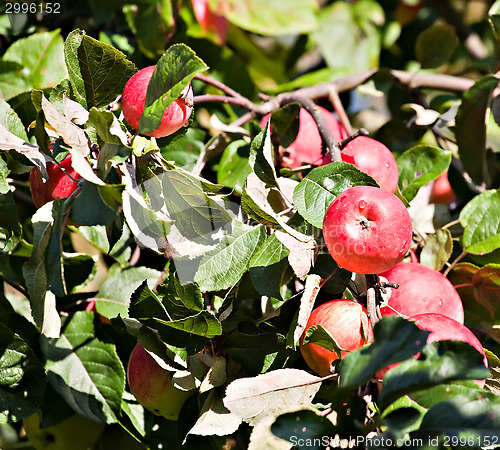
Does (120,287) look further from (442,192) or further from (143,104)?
(442,192)

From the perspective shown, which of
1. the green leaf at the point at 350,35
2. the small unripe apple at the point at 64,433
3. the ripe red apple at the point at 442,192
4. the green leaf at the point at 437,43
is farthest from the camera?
the green leaf at the point at 350,35

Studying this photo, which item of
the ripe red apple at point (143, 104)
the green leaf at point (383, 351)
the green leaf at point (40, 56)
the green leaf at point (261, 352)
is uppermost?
the ripe red apple at point (143, 104)

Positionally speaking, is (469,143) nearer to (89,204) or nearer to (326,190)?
(326,190)

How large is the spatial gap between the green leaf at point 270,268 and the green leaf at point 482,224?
0.34 meters

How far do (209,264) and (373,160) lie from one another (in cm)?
29

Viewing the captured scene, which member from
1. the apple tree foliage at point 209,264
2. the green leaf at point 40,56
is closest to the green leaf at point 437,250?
the apple tree foliage at point 209,264

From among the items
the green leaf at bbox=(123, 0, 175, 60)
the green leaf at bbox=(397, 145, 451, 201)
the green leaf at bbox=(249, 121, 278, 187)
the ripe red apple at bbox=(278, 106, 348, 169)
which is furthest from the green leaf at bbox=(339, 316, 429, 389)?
the green leaf at bbox=(123, 0, 175, 60)

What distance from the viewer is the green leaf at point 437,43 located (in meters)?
1.26

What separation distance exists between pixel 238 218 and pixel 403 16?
4.87 feet

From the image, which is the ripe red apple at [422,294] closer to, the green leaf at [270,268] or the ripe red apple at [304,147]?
the green leaf at [270,268]

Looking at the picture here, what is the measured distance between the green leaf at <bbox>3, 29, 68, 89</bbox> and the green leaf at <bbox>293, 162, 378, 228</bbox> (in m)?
0.61

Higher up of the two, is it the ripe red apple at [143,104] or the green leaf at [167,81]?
the green leaf at [167,81]

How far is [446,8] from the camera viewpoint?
195cm

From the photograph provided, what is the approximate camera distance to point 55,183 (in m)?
0.72
